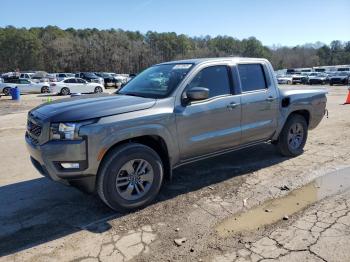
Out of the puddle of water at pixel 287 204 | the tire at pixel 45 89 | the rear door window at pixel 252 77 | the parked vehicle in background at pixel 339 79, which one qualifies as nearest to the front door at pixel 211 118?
the rear door window at pixel 252 77

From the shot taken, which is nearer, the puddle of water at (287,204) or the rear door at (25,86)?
the puddle of water at (287,204)

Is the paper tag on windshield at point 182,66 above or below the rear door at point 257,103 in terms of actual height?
above

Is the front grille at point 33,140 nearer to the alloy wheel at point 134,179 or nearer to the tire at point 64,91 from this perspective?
the alloy wheel at point 134,179

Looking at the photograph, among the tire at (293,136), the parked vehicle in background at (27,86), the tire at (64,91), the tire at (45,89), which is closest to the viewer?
the tire at (293,136)

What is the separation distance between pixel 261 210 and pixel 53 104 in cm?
292

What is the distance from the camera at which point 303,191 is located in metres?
5.29

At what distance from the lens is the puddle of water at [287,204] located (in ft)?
13.9

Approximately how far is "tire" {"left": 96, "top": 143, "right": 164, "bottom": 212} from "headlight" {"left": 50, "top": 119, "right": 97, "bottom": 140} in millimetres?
458

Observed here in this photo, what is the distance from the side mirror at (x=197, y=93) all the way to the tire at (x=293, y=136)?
8.06ft

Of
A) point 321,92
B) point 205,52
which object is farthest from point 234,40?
point 321,92

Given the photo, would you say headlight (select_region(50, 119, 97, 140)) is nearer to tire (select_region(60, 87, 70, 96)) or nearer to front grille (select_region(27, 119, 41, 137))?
front grille (select_region(27, 119, 41, 137))

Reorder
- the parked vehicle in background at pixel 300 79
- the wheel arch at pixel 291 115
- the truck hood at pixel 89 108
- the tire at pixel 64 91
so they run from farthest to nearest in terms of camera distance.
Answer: the parked vehicle in background at pixel 300 79 → the tire at pixel 64 91 → the wheel arch at pixel 291 115 → the truck hood at pixel 89 108

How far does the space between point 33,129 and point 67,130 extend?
0.70 meters

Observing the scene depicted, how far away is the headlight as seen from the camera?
4137 mm
